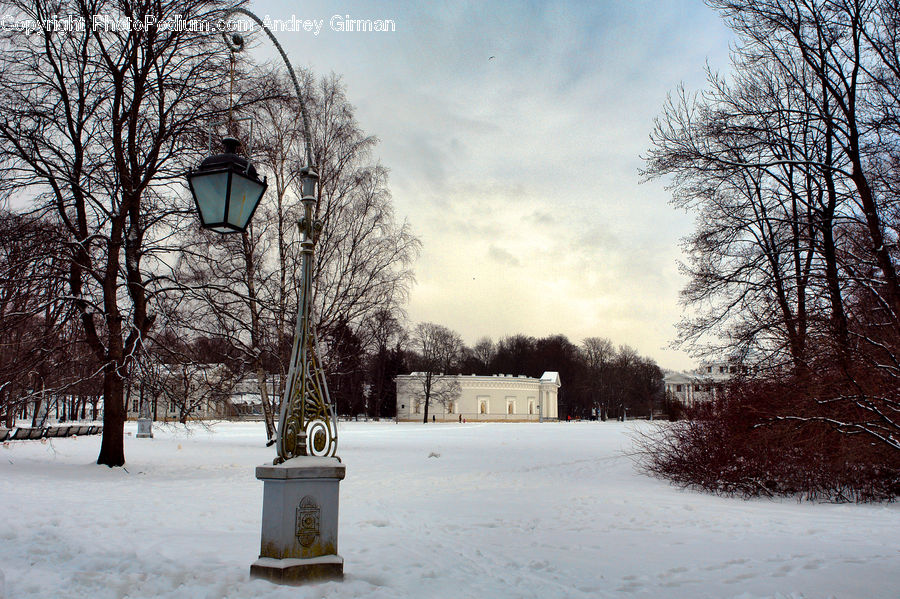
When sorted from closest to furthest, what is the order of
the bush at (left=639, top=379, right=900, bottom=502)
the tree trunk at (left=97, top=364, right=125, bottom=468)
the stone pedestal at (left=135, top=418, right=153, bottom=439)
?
the bush at (left=639, top=379, right=900, bottom=502)
the tree trunk at (left=97, top=364, right=125, bottom=468)
the stone pedestal at (left=135, top=418, right=153, bottom=439)

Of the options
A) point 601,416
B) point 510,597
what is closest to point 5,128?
point 510,597

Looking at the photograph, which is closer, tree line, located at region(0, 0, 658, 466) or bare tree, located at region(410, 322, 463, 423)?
tree line, located at region(0, 0, 658, 466)

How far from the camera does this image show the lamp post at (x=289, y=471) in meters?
4.94

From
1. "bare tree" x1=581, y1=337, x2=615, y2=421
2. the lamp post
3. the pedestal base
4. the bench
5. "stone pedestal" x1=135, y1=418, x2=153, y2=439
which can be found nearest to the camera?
the pedestal base

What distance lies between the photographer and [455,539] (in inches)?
296

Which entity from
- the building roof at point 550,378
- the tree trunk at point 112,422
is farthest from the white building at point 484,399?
the tree trunk at point 112,422

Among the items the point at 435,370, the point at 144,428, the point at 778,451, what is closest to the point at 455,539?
the point at 778,451

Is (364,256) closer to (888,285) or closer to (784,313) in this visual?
(784,313)

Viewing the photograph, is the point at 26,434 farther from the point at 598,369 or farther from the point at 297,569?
the point at 598,369

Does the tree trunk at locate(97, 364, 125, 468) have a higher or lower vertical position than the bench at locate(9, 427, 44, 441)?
higher

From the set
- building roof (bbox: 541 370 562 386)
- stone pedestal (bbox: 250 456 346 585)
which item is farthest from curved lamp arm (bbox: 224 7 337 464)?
building roof (bbox: 541 370 562 386)

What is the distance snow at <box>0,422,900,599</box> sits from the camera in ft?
17.1

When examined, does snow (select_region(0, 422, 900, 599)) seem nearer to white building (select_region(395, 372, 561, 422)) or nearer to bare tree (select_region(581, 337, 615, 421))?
white building (select_region(395, 372, 561, 422))

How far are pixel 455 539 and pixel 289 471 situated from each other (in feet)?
10.7
